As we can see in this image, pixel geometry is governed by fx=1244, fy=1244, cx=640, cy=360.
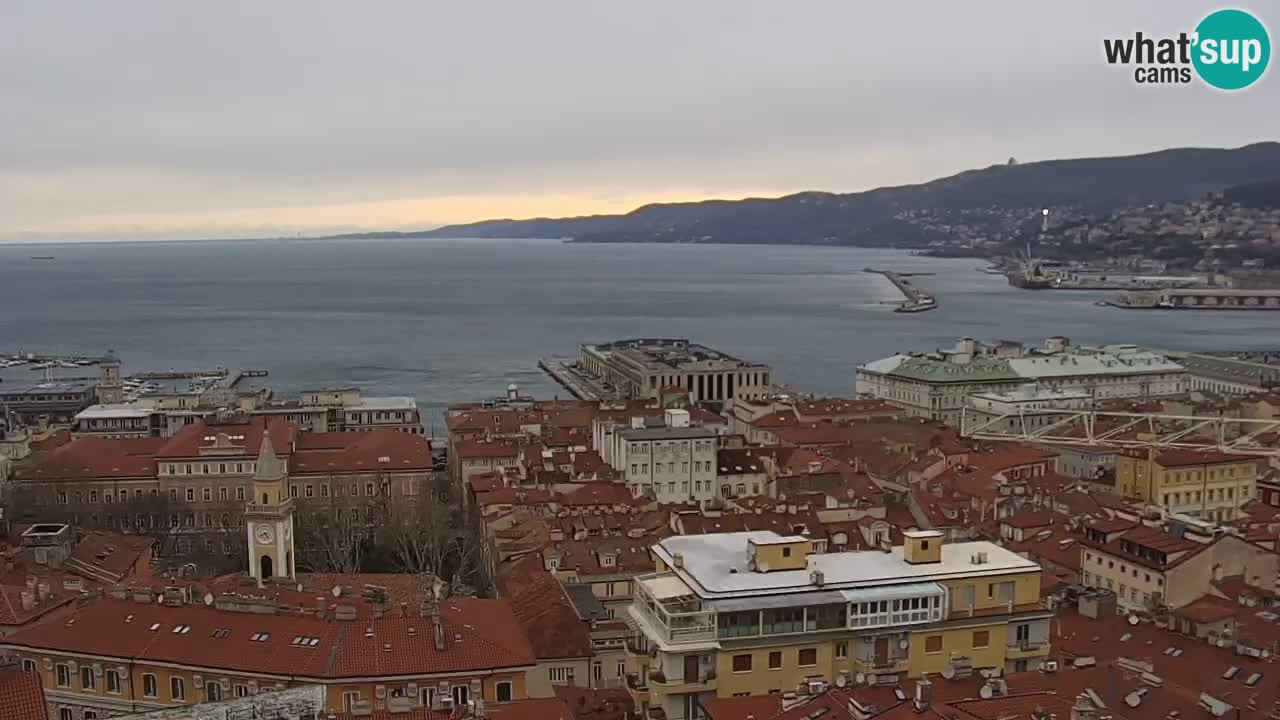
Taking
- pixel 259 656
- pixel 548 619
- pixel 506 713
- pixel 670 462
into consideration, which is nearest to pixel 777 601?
pixel 506 713

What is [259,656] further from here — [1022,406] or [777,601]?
Answer: [1022,406]

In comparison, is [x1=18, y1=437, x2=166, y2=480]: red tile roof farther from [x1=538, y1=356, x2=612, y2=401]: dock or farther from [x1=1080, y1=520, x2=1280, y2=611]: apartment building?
[x1=538, y1=356, x2=612, y2=401]: dock

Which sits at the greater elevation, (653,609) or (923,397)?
(653,609)

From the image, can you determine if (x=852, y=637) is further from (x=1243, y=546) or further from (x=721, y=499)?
(x=721, y=499)

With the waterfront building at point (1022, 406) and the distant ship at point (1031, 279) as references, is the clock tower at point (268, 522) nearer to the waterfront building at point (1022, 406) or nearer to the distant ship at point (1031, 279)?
the waterfront building at point (1022, 406)

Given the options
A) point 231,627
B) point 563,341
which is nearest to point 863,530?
point 231,627

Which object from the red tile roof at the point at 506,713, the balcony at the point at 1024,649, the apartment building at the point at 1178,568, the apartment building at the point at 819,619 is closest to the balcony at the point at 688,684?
the apartment building at the point at 819,619
